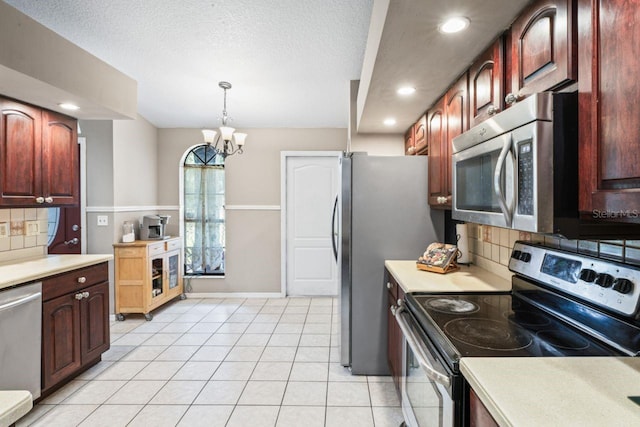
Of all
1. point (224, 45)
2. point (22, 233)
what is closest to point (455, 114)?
point (224, 45)

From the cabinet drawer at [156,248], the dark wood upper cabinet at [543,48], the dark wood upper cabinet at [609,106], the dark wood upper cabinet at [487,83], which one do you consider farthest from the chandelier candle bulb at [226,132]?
the dark wood upper cabinet at [609,106]

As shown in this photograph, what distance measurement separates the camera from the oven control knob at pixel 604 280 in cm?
104

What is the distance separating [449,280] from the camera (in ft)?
6.28

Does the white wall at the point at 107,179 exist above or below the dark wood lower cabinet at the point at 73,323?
above

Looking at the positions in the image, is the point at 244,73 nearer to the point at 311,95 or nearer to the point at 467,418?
the point at 311,95

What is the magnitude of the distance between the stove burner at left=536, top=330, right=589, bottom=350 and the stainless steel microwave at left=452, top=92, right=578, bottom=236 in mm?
365

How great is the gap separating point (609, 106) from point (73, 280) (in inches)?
Result: 115

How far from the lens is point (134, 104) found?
2.76 meters

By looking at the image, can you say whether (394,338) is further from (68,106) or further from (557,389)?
(68,106)

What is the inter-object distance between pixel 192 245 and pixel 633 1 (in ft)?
15.5

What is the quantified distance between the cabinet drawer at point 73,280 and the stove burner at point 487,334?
2.35 m

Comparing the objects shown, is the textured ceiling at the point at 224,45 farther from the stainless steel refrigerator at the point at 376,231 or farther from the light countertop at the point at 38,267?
the light countertop at the point at 38,267

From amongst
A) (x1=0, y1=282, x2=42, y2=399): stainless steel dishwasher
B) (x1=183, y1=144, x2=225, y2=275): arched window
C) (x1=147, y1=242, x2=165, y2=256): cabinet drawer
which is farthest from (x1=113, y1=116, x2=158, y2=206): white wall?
(x1=0, y1=282, x2=42, y2=399): stainless steel dishwasher

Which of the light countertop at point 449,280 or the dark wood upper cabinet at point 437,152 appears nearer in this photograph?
the light countertop at point 449,280
